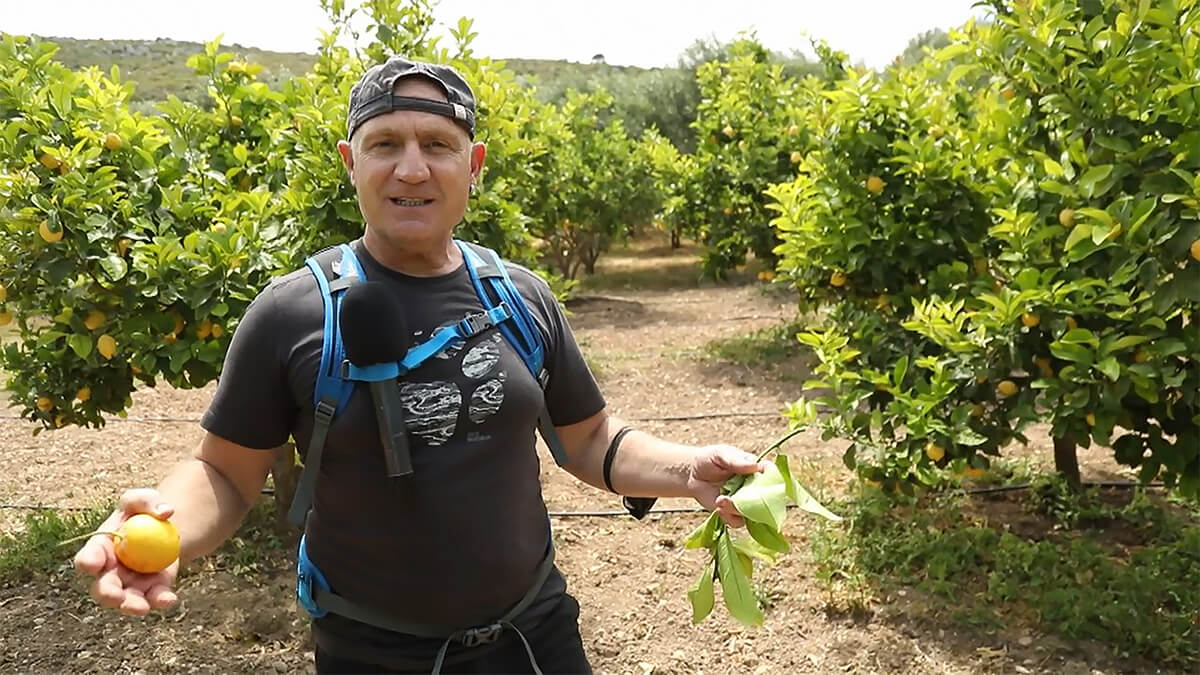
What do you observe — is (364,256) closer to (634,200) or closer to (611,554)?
(611,554)

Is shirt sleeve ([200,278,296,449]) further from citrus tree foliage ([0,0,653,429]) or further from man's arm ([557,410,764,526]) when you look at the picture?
citrus tree foliage ([0,0,653,429])

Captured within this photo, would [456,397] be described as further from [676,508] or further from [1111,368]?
[676,508]

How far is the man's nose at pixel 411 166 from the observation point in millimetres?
1624

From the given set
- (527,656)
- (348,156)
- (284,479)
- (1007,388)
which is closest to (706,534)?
(527,656)

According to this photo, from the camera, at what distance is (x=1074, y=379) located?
130 inches

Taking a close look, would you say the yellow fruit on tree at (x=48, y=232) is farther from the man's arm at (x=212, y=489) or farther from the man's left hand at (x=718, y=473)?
the man's left hand at (x=718, y=473)

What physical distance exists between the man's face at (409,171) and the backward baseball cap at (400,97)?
0.03 ft

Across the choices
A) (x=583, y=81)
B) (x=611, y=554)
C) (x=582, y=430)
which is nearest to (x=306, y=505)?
(x=582, y=430)

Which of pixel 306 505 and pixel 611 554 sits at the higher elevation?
pixel 306 505

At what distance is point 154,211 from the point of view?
3.73m

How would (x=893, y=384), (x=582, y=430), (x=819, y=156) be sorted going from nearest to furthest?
1. (x=582, y=430)
2. (x=893, y=384)
3. (x=819, y=156)

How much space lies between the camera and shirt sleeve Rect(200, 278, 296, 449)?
5.24 feet

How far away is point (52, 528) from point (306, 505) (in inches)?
138

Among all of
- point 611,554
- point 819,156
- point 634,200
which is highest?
point 819,156
